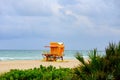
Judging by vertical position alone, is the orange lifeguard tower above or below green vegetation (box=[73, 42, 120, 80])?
above

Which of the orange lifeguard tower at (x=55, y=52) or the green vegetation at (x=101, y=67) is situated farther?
the orange lifeguard tower at (x=55, y=52)

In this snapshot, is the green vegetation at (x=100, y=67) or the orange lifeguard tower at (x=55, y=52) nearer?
the green vegetation at (x=100, y=67)

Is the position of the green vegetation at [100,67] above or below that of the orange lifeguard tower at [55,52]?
below

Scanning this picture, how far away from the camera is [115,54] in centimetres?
872

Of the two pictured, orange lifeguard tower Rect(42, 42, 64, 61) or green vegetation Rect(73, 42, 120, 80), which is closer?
green vegetation Rect(73, 42, 120, 80)

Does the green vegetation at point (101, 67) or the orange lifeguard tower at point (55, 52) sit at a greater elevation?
the orange lifeguard tower at point (55, 52)

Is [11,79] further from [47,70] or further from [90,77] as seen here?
[90,77]

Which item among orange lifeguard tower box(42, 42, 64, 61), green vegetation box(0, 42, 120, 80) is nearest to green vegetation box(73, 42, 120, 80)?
green vegetation box(0, 42, 120, 80)

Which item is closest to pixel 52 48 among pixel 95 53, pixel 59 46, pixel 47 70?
pixel 59 46

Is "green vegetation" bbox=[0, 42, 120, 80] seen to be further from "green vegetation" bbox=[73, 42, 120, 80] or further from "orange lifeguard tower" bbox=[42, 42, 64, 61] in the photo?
"orange lifeguard tower" bbox=[42, 42, 64, 61]

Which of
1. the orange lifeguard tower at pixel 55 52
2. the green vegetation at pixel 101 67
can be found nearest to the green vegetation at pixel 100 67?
the green vegetation at pixel 101 67

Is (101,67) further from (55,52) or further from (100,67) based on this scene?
(55,52)

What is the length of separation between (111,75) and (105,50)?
3.15ft

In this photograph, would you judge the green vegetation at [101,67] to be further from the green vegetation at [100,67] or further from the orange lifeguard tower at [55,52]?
the orange lifeguard tower at [55,52]
